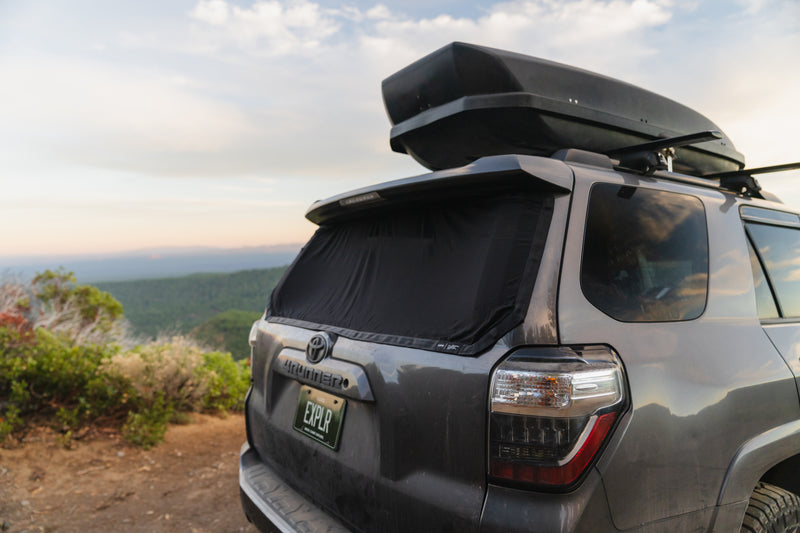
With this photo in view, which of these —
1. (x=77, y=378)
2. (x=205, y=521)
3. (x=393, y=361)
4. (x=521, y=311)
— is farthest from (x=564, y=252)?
(x=77, y=378)

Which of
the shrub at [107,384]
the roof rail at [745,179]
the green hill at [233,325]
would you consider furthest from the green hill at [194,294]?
the roof rail at [745,179]

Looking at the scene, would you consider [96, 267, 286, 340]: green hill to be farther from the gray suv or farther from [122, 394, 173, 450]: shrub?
the gray suv

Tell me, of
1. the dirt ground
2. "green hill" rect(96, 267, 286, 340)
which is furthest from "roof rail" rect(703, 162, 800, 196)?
"green hill" rect(96, 267, 286, 340)

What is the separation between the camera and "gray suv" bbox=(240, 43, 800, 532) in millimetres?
1511

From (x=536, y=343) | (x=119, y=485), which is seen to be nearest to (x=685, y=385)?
(x=536, y=343)

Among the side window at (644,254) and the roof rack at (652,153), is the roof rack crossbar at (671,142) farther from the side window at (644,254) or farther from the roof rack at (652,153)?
the side window at (644,254)

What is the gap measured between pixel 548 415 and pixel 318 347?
1.03 m

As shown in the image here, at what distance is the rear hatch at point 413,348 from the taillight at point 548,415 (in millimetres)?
53

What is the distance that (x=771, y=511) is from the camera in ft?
6.73

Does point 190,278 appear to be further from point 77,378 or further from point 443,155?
point 443,155

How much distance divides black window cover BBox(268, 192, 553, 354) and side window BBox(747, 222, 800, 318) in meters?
1.46

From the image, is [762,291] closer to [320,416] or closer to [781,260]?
[781,260]

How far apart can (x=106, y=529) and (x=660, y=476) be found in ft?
12.1

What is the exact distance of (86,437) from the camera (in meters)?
5.03
